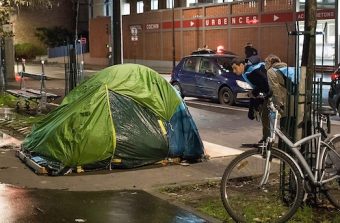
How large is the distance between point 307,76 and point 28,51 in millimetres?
59106

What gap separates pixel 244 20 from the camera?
37500mm

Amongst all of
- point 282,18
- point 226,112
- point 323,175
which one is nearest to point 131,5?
point 282,18

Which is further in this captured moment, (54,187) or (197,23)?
(197,23)

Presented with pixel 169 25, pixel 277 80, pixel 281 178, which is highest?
pixel 169 25

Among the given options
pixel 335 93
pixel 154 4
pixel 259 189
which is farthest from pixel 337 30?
pixel 259 189

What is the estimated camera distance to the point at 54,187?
7.59 m

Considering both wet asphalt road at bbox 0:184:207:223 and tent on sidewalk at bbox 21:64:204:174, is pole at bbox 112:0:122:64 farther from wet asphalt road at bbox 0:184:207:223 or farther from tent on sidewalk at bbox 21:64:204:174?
wet asphalt road at bbox 0:184:207:223

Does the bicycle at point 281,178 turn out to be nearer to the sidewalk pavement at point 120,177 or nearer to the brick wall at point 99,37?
the sidewalk pavement at point 120,177

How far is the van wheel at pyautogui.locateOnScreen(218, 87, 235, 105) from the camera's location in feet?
56.2

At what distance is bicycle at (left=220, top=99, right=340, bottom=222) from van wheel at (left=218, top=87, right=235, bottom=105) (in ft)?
35.3

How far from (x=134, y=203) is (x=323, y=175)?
2.15 metres

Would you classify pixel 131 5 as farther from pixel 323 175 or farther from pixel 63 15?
pixel 323 175

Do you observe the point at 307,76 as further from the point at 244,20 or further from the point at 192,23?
the point at 192,23

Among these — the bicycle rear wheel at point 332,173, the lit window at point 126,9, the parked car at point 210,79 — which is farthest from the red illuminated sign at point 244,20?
the bicycle rear wheel at point 332,173
